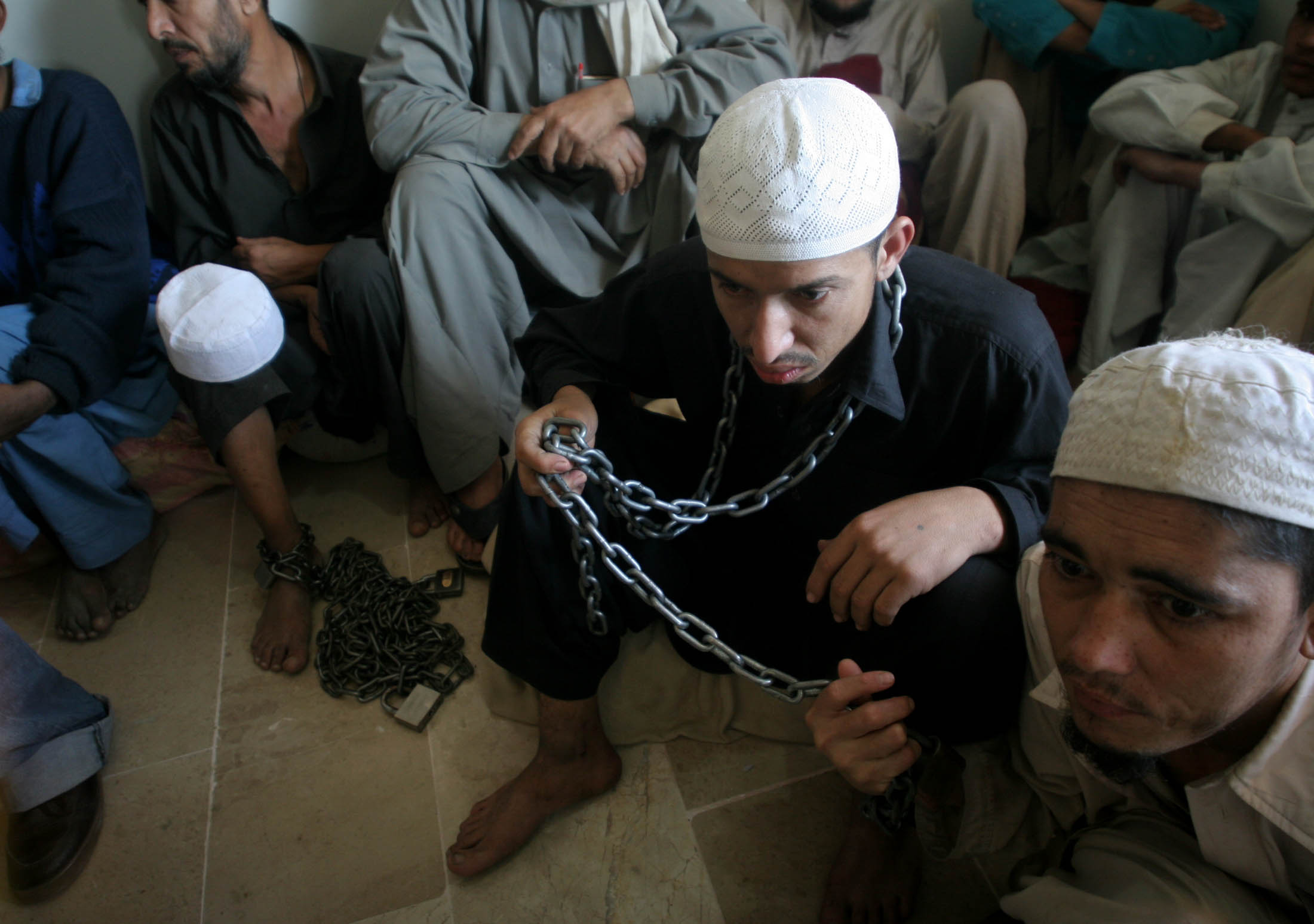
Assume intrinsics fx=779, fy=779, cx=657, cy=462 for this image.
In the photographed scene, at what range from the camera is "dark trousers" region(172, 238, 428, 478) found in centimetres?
164

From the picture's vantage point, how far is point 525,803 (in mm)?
1312

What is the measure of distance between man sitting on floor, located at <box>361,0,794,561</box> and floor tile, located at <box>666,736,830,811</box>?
0.70m

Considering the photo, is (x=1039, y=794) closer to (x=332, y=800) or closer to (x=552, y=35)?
(x=332, y=800)

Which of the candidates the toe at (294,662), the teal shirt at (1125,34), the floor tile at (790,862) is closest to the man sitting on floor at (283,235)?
the toe at (294,662)

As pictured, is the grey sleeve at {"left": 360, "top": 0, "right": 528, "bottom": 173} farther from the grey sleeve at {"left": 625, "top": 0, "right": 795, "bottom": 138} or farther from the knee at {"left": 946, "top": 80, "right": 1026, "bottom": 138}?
the knee at {"left": 946, "top": 80, "right": 1026, "bottom": 138}

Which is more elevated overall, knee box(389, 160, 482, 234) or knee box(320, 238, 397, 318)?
knee box(389, 160, 482, 234)

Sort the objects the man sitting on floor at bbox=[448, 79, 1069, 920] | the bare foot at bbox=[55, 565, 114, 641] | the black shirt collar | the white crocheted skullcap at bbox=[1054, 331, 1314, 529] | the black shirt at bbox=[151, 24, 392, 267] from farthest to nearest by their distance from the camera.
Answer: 1. the black shirt at bbox=[151, 24, 392, 267]
2. the bare foot at bbox=[55, 565, 114, 641]
3. the black shirt collar
4. the man sitting on floor at bbox=[448, 79, 1069, 920]
5. the white crocheted skullcap at bbox=[1054, 331, 1314, 529]

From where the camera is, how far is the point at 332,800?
1416 mm

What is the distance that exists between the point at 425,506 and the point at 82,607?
76 cm

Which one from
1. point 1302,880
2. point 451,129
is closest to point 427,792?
point 1302,880

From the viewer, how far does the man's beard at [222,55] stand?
5.74 ft

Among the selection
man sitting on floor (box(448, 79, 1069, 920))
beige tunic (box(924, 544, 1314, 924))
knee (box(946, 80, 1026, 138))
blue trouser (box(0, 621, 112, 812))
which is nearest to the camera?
beige tunic (box(924, 544, 1314, 924))

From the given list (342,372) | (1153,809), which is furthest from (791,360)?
(342,372)

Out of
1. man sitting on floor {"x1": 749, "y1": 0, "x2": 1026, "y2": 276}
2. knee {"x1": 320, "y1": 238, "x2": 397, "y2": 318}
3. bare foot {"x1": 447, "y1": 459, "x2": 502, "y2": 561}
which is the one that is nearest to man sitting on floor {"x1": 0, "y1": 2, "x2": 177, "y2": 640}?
knee {"x1": 320, "y1": 238, "x2": 397, "y2": 318}
